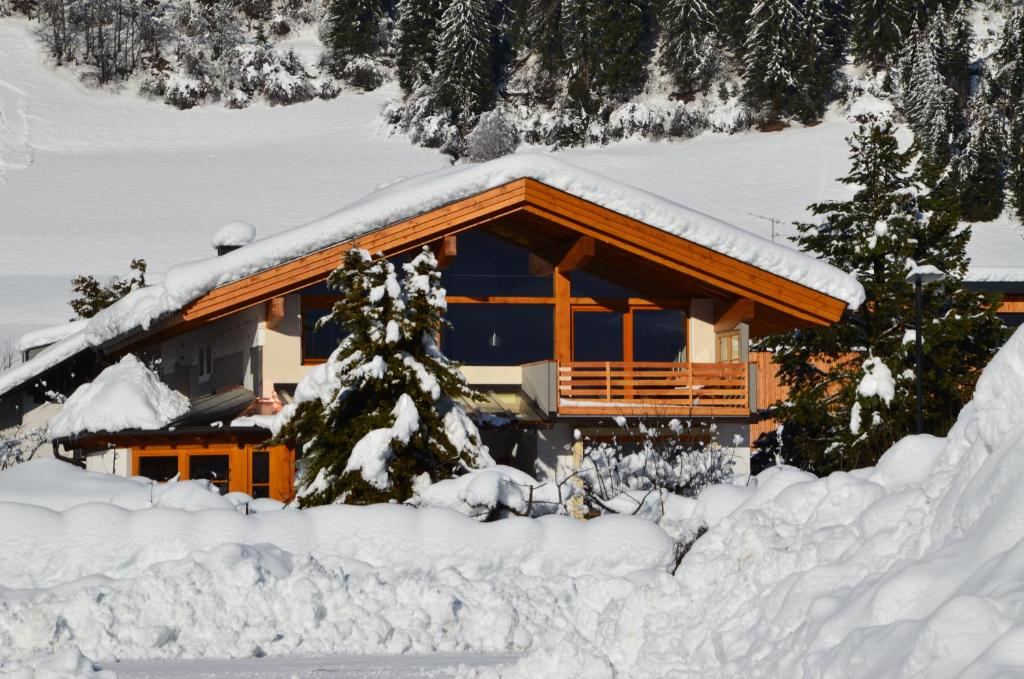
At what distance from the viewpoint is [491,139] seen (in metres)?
67.4

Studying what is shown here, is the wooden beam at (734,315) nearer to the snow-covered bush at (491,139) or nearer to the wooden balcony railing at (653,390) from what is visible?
the wooden balcony railing at (653,390)

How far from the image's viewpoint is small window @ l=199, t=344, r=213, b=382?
891 inches

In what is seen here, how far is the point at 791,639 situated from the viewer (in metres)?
6.05

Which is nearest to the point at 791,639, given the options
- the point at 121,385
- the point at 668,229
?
the point at 668,229

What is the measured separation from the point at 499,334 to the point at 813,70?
52437mm

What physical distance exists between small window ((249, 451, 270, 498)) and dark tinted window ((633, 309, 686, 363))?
20.2ft

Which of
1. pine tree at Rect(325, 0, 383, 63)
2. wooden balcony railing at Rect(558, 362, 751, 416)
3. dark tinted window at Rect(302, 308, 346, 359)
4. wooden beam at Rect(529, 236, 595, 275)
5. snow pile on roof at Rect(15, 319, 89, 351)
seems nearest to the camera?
wooden beam at Rect(529, 236, 595, 275)

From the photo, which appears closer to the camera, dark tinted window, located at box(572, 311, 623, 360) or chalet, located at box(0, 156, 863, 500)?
chalet, located at box(0, 156, 863, 500)

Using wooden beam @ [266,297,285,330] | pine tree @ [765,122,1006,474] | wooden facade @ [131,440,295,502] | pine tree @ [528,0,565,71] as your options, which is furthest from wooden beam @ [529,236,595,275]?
pine tree @ [528,0,565,71]

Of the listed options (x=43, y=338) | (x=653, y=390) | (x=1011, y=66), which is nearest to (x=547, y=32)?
(x=1011, y=66)

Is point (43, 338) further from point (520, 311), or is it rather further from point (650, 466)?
point (650, 466)

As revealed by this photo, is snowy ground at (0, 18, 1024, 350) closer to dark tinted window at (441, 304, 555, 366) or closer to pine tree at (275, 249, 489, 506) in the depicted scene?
dark tinted window at (441, 304, 555, 366)

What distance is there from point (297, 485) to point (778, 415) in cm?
932

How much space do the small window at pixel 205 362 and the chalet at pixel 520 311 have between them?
0.32 meters
